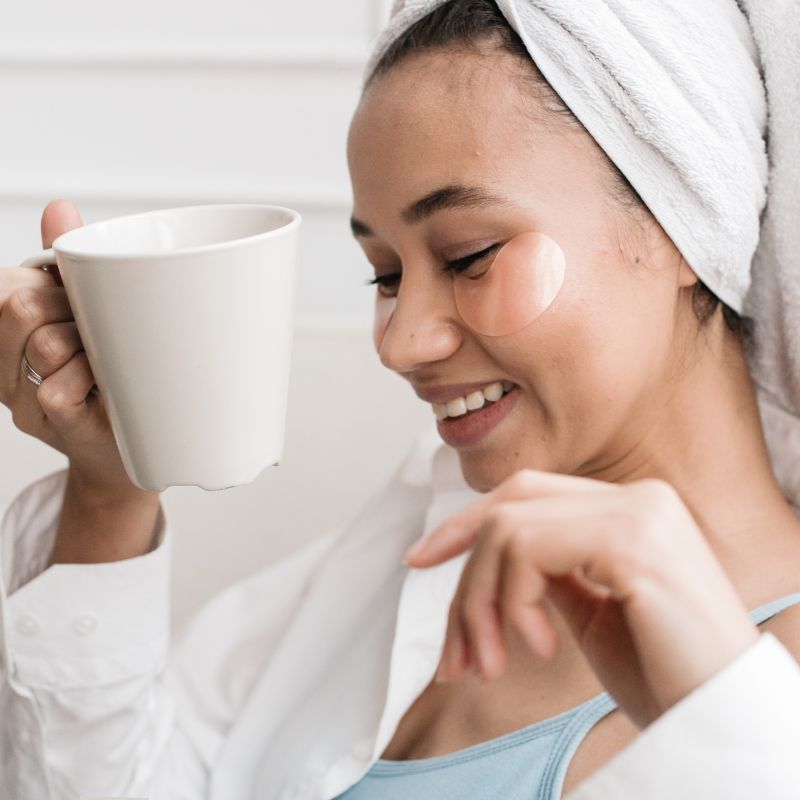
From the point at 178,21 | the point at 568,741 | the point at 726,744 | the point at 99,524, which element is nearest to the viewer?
the point at 726,744

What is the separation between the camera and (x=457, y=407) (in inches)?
36.0

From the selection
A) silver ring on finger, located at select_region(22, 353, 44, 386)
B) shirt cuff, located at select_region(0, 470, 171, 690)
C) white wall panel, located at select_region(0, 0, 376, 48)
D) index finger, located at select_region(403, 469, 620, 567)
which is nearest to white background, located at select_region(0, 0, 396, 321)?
white wall panel, located at select_region(0, 0, 376, 48)

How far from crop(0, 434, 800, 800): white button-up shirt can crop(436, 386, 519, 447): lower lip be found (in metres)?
0.23

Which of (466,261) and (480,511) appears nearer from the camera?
(480,511)

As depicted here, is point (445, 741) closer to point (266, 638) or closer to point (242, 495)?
point (266, 638)

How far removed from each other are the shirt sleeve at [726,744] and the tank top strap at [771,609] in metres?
0.28

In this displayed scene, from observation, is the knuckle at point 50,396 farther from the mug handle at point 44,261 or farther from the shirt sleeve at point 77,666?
the shirt sleeve at point 77,666

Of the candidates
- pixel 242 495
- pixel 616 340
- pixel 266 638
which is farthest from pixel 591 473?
pixel 242 495

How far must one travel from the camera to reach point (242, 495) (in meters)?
1.55

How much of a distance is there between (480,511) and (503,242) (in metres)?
0.32

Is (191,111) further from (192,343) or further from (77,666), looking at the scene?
(192,343)

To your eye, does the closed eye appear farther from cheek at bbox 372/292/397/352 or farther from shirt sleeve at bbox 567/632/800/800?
shirt sleeve at bbox 567/632/800/800

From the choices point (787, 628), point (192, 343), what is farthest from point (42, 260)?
point (787, 628)

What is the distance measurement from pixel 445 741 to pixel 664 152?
54 centimetres
